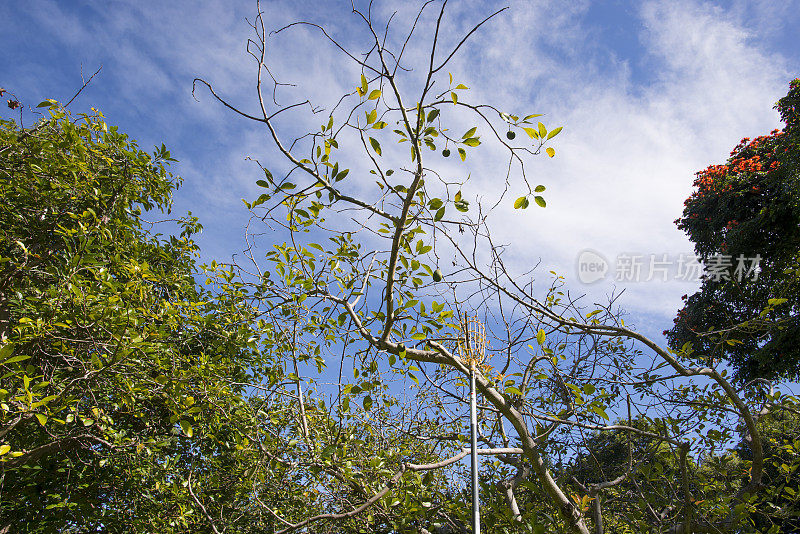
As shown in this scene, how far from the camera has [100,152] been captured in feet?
12.6

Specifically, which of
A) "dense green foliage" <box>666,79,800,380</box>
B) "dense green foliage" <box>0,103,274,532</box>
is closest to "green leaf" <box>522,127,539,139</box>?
"dense green foliage" <box>0,103,274,532</box>

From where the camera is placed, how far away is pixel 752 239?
9.44m

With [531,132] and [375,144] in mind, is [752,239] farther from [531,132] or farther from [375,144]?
[375,144]

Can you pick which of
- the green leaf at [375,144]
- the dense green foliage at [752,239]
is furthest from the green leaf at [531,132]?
the dense green foliage at [752,239]

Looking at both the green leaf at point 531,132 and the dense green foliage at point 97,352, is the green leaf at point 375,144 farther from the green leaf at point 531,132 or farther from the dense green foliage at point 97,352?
the dense green foliage at point 97,352

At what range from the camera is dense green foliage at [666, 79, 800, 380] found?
8.57 meters

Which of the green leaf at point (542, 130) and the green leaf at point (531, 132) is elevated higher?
the green leaf at point (531, 132)

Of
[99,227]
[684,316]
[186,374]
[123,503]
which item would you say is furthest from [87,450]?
[684,316]

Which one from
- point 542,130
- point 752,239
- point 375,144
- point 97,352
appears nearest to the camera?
point 542,130

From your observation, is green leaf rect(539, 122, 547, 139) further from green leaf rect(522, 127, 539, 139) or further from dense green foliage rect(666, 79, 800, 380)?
dense green foliage rect(666, 79, 800, 380)

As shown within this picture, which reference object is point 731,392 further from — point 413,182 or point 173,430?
point 173,430

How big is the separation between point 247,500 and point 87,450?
125 centimetres

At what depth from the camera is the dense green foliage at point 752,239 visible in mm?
8570

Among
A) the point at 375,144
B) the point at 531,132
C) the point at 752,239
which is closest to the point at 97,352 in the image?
the point at 375,144
